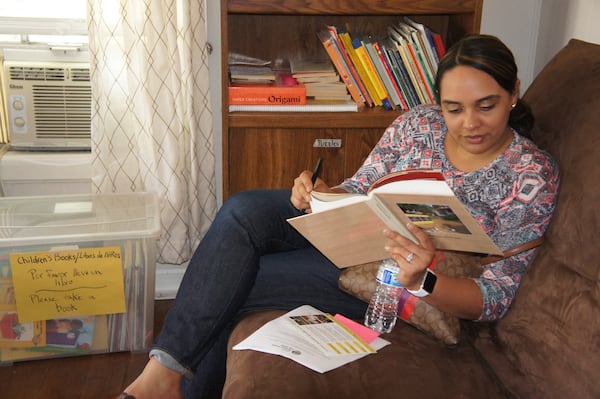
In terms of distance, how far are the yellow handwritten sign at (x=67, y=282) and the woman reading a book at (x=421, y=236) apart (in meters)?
0.50

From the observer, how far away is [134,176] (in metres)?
2.17

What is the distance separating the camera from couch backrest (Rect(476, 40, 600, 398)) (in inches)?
44.8

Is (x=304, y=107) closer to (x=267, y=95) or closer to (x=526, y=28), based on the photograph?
(x=267, y=95)

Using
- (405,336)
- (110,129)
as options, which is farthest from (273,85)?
(405,336)

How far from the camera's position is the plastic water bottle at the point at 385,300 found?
1382 millimetres

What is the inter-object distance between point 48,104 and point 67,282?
73 cm

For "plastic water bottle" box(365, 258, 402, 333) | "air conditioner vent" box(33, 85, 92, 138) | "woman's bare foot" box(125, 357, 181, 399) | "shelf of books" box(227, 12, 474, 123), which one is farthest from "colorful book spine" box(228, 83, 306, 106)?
"woman's bare foot" box(125, 357, 181, 399)

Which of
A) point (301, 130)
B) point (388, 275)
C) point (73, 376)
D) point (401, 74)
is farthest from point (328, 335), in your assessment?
point (401, 74)

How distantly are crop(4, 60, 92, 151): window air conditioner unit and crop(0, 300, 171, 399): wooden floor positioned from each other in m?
0.78

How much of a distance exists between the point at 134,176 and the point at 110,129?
0.17 meters

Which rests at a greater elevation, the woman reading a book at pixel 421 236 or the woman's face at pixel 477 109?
the woman's face at pixel 477 109

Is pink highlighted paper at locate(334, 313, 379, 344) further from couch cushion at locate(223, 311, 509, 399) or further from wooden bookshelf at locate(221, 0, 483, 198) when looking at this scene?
wooden bookshelf at locate(221, 0, 483, 198)

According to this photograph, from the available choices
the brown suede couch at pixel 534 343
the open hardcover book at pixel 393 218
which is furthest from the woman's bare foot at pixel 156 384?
the open hardcover book at pixel 393 218

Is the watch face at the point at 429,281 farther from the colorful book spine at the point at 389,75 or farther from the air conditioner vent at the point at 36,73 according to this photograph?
the air conditioner vent at the point at 36,73
